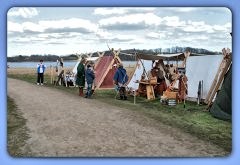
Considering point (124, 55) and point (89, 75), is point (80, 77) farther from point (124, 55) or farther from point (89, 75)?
point (124, 55)

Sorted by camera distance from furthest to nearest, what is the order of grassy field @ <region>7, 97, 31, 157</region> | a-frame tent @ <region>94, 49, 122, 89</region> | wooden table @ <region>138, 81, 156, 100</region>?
wooden table @ <region>138, 81, 156, 100</region> < a-frame tent @ <region>94, 49, 122, 89</region> < grassy field @ <region>7, 97, 31, 157</region>

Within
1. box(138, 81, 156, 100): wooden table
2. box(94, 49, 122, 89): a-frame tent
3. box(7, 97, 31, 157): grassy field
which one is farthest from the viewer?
box(138, 81, 156, 100): wooden table

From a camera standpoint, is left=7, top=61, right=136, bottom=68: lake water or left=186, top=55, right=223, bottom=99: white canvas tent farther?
left=186, top=55, right=223, bottom=99: white canvas tent

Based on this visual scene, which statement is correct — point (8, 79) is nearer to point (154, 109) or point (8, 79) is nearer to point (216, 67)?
point (154, 109)

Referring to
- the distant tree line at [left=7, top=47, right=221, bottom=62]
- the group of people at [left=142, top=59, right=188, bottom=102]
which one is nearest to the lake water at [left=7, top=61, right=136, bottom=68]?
the distant tree line at [left=7, top=47, right=221, bottom=62]

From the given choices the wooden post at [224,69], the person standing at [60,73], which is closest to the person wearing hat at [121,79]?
the person standing at [60,73]

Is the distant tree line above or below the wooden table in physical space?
above

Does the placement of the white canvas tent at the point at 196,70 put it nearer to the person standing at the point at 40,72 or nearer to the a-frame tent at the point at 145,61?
the a-frame tent at the point at 145,61

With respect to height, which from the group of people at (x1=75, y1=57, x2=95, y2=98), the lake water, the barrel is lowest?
the barrel

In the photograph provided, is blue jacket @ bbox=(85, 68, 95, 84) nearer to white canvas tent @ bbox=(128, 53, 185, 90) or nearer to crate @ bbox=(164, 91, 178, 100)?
white canvas tent @ bbox=(128, 53, 185, 90)

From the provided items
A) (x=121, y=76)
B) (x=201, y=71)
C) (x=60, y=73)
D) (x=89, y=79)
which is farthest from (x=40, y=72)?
(x=201, y=71)
